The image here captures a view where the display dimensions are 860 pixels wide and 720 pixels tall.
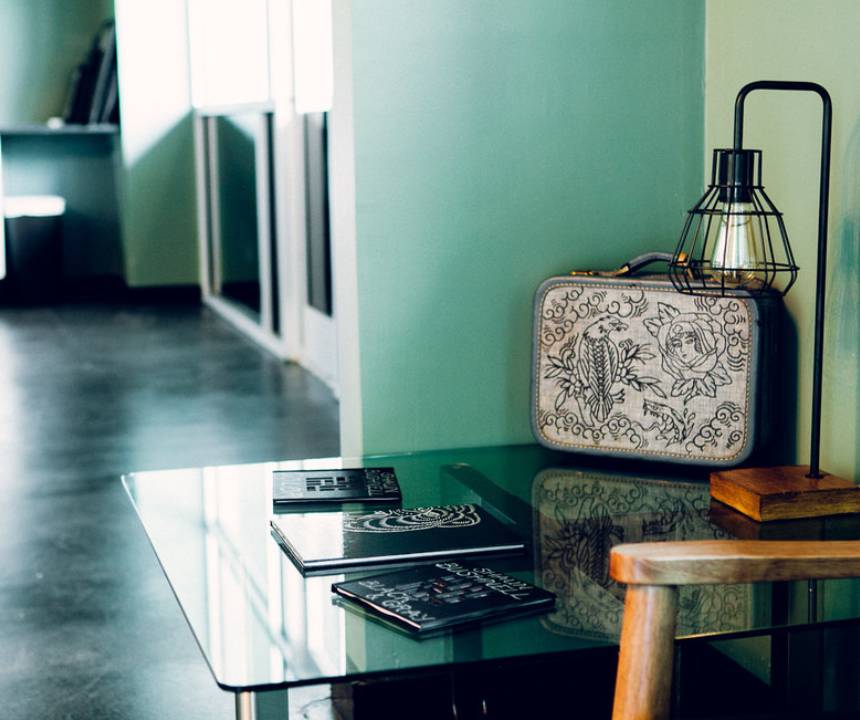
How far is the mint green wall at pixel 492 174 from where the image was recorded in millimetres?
1785

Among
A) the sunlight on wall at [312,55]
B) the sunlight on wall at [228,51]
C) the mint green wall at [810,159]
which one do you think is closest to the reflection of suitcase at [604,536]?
the mint green wall at [810,159]

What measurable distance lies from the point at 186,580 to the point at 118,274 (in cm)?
681

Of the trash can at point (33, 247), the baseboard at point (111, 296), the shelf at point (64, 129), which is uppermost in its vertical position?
the shelf at point (64, 129)

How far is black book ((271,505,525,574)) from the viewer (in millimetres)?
1315

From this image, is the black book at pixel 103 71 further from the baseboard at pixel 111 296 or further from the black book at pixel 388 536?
the black book at pixel 388 536

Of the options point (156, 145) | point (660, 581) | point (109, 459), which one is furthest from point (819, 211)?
point (156, 145)

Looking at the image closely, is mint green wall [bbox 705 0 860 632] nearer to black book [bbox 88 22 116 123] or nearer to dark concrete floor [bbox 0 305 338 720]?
dark concrete floor [bbox 0 305 338 720]

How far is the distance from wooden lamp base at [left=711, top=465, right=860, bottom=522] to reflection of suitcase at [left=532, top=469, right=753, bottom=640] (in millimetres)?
47

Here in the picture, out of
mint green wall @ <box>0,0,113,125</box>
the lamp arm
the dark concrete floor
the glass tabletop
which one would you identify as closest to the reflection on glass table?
the glass tabletop

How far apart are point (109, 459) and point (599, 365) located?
2.33 meters

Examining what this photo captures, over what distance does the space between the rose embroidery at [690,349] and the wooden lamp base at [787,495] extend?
0.18m

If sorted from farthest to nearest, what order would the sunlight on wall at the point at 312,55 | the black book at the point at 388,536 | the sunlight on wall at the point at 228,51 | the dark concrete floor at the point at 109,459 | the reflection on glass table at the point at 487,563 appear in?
the sunlight on wall at the point at 228,51
the sunlight on wall at the point at 312,55
the dark concrete floor at the point at 109,459
the black book at the point at 388,536
the reflection on glass table at the point at 487,563

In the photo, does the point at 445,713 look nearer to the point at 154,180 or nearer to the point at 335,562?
the point at 335,562

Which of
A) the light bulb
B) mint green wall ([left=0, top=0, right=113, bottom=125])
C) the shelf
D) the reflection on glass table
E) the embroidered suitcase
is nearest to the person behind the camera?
the reflection on glass table
